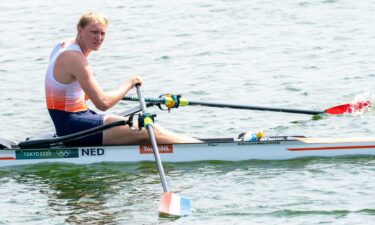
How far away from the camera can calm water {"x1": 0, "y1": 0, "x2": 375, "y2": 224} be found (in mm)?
11430

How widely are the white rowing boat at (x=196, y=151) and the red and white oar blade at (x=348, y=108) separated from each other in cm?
221

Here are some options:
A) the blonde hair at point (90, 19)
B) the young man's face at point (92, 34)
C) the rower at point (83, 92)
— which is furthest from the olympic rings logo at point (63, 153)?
the blonde hair at point (90, 19)

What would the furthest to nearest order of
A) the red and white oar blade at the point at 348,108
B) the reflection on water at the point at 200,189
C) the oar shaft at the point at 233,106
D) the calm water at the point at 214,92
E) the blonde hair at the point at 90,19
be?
the red and white oar blade at the point at 348,108 < the oar shaft at the point at 233,106 < the blonde hair at the point at 90,19 < the calm water at the point at 214,92 < the reflection on water at the point at 200,189

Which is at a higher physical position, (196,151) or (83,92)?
(83,92)

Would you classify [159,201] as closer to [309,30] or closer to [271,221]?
[271,221]

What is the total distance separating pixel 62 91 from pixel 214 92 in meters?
5.48

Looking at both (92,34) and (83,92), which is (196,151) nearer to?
(83,92)

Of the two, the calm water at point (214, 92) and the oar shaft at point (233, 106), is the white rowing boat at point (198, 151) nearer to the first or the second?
the calm water at point (214, 92)

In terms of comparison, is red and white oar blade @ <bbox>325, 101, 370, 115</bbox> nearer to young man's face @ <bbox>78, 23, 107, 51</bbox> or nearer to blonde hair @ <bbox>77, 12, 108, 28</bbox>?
young man's face @ <bbox>78, 23, 107, 51</bbox>

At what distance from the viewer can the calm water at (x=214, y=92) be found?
1143 cm

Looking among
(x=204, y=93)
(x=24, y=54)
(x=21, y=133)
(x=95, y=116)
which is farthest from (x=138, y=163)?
(x=24, y=54)

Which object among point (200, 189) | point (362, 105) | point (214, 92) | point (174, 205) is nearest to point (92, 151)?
point (200, 189)

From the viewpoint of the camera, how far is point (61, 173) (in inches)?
505

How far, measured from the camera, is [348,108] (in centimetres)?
1519
